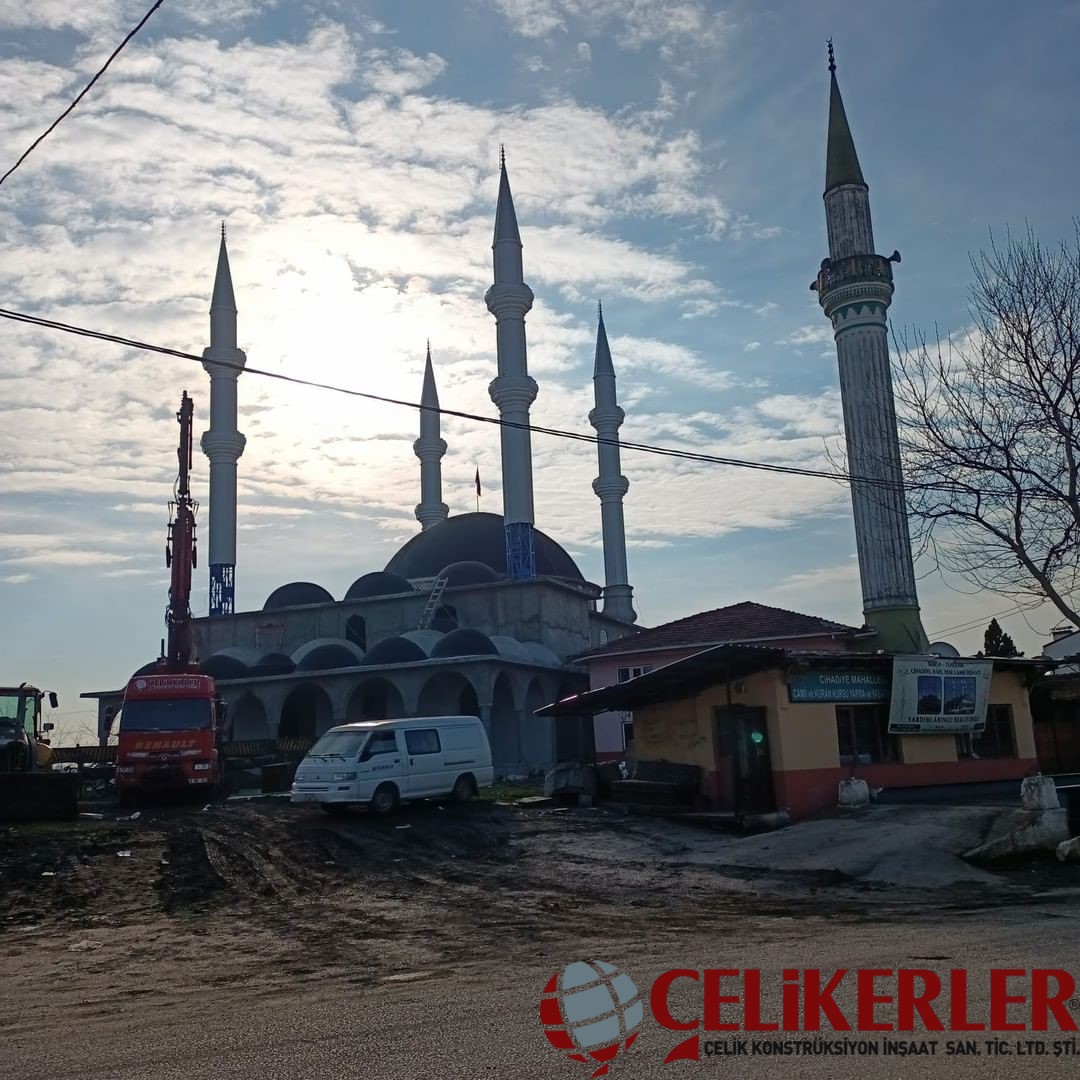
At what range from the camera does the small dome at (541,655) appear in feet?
A: 135

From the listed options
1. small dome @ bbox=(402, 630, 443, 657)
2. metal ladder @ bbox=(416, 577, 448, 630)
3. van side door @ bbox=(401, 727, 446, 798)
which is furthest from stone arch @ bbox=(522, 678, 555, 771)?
van side door @ bbox=(401, 727, 446, 798)

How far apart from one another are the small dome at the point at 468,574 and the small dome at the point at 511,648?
3.80 metres

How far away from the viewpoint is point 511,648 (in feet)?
135

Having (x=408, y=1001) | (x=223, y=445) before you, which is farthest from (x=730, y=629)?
(x=408, y=1001)

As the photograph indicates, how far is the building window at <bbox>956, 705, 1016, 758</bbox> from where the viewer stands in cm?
2116

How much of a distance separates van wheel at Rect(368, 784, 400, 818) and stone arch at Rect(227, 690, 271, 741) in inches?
988

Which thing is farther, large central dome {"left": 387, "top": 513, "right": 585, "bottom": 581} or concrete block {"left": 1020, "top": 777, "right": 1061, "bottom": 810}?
large central dome {"left": 387, "top": 513, "right": 585, "bottom": 581}

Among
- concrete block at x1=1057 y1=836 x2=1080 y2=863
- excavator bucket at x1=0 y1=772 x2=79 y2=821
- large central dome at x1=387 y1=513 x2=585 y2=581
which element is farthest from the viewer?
large central dome at x1=387 y1=513 x2=585 y2=581

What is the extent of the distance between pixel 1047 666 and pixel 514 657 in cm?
2122

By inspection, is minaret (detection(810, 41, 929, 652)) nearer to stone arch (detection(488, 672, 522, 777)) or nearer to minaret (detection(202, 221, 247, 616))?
stone arch (detection(488, 672, 522, 777))

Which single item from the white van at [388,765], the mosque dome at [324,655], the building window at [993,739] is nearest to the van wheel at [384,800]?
the white van at [388,765]

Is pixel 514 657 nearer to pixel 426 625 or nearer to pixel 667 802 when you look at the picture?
pixel 426 625

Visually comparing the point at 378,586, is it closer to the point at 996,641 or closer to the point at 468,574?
the point at 468,574

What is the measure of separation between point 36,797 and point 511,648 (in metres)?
22.1
